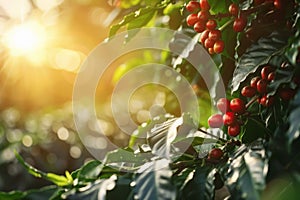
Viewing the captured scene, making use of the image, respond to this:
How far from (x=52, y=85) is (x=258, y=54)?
2.12 m

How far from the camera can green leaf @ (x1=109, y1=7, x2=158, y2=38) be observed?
116cm

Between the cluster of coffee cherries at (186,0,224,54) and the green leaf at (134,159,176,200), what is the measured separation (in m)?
0.27

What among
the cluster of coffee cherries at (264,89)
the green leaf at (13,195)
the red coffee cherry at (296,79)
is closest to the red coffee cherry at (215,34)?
the cluster of coffee cherries at (264,89)

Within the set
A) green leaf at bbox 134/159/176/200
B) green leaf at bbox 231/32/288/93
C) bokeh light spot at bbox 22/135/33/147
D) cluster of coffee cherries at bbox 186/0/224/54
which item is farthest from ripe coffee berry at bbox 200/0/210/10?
bokeh light spot at bbox 22/135/33/147

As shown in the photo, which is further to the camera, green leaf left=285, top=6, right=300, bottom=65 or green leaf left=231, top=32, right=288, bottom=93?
green leaf left=231, top=32, right=288, bottom=93

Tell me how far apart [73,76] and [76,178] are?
1.99 metres

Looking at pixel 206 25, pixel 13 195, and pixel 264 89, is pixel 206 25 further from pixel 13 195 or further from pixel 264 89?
pixel 13 195

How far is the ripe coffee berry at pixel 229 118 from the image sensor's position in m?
0.92

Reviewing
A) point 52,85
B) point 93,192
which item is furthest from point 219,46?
point 52,85

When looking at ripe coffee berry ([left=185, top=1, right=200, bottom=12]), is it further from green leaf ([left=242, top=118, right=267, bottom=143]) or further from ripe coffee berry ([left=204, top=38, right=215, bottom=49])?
green leaf ([left=242, top=118, right=267, bottom=143])

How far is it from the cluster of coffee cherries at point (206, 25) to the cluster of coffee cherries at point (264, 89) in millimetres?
97

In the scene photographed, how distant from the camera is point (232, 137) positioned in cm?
98

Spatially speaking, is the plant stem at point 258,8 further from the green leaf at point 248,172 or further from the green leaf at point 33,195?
the green leaf at point 33,195

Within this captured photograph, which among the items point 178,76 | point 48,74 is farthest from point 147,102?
point 178,76
